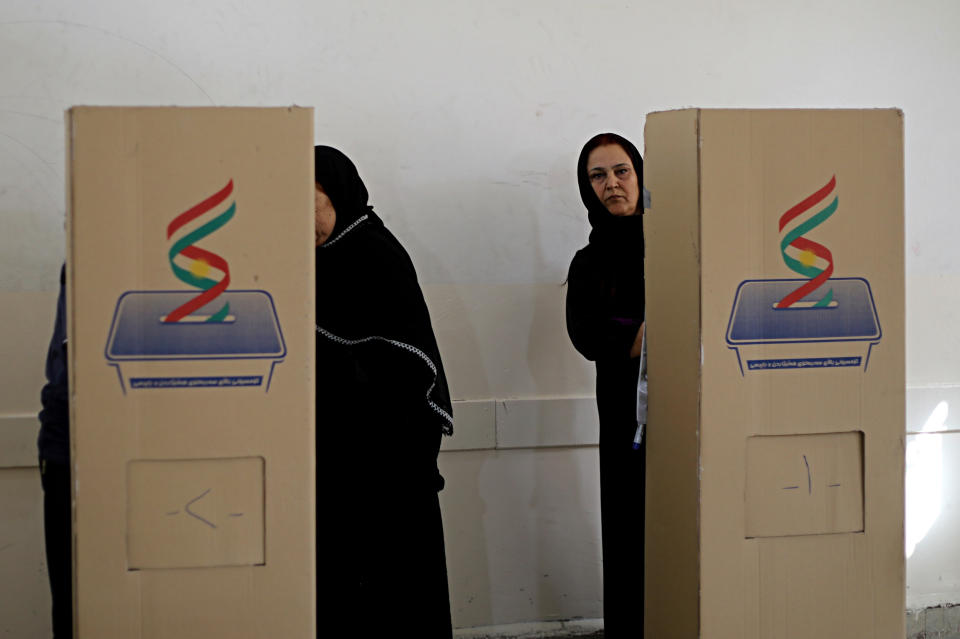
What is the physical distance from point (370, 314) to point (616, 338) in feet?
1.86

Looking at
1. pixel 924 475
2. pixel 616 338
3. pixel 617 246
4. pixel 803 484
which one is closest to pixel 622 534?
pixel 616 338

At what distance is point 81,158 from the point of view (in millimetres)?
1042

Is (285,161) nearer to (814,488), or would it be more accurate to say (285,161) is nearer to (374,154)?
(814,488)

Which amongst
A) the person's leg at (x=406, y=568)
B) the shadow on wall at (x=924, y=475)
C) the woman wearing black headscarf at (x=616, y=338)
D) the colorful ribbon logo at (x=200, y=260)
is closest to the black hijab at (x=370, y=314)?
the person's leg at (x=406, y=568)

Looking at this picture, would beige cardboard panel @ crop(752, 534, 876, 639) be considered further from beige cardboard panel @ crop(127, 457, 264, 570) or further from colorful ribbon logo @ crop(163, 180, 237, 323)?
colorful ribbon logo @ crop(163, 180, 237, 323)

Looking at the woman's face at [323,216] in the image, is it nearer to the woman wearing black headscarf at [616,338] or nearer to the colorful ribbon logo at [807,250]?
the woman wearing black headscarf at [616,338]

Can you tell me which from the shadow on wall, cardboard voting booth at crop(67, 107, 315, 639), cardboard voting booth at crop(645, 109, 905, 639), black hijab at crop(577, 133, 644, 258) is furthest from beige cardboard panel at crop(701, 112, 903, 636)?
the shadow on wall

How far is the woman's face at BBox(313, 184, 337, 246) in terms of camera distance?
5.44 feet

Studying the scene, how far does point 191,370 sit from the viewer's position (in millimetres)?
1062

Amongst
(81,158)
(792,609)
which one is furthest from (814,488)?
(81,158)

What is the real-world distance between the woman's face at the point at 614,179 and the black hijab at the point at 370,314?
1.91 ft

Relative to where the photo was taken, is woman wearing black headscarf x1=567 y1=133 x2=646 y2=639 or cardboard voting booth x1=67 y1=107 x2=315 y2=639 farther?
woman wearing black headscarf x1=567 y1=133 x2=646 y2=639

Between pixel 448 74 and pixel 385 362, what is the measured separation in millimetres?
889

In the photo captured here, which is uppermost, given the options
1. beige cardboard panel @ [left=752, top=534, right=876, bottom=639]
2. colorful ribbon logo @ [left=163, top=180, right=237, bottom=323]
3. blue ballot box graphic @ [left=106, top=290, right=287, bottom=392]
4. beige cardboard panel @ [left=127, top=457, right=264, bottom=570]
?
colorful ribbon logo @ [left=163, top=180, right=237, bottom=323]
